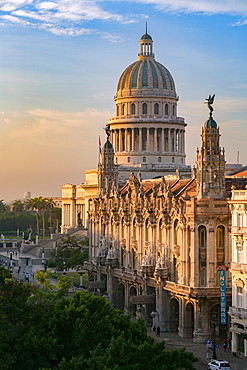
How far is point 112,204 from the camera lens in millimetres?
119188

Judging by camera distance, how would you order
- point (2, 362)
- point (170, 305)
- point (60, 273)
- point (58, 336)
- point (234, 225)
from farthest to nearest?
point (60, 273), point (170, 305), point (234, 225), point (58, 336), point (2, 362)

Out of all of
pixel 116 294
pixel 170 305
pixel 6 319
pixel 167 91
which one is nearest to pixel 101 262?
pixel 116 294

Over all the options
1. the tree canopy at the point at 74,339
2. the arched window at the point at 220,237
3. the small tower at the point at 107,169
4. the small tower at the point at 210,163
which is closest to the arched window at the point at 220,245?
the arched window at the point at 220,237

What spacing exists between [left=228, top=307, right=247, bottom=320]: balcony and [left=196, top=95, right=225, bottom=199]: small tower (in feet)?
48.7

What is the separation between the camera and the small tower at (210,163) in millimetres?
90938

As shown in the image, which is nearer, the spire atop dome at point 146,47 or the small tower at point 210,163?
the small tower at point 210,163

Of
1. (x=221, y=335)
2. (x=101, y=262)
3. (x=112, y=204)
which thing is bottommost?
(x=221, y=335)

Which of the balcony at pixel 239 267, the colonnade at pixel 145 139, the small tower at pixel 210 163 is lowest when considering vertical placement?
the balcony at pixel 239 267

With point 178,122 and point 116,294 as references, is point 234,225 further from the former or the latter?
point 178,122

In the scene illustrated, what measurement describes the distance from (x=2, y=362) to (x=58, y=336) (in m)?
7.20

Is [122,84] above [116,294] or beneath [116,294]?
above

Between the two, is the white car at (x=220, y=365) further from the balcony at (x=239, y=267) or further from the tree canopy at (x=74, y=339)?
the balcony at (x=239, y=267)

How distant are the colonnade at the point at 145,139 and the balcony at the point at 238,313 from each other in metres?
101

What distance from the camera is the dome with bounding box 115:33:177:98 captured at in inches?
7096
